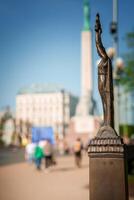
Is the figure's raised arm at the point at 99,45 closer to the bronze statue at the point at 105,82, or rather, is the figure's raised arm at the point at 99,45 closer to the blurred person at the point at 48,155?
the bronze statue at the point at 105,82

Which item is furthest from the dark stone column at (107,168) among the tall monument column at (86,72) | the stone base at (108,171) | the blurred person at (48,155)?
the tall monument column at (86,72)

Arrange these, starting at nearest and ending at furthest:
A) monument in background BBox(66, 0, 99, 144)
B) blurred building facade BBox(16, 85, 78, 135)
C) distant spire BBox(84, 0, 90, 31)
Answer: monument in background BBox(66, 0, 99, 144) < distant spire BBox(84, 0, 90, 31) < blurred building facade BBox(16, 85, 78, 135)

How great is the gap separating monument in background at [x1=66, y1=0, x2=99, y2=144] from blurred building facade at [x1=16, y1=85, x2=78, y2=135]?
72.4 ft

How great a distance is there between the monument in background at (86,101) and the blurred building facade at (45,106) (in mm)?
22067

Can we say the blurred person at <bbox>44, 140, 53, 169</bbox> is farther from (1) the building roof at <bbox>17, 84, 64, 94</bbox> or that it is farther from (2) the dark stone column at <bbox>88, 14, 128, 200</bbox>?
(1) the building roof at <bbox>17, 84, 64, 94</bbox>

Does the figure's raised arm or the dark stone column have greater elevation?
the figure's raised arm

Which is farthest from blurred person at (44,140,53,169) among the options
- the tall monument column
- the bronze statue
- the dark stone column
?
the tall monument column

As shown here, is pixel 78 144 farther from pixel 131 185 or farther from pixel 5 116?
pixel 5 116

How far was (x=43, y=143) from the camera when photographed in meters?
12.8

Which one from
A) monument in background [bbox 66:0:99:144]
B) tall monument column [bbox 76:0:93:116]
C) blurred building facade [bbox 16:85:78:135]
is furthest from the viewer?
blurred building facade [bbox 16:85:78:135]

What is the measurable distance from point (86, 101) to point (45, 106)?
94.6ft

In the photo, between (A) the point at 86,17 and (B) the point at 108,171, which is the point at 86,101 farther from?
(B) the point at 108,171

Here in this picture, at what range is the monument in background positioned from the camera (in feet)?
118

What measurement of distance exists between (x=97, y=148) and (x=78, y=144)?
9877 mm
